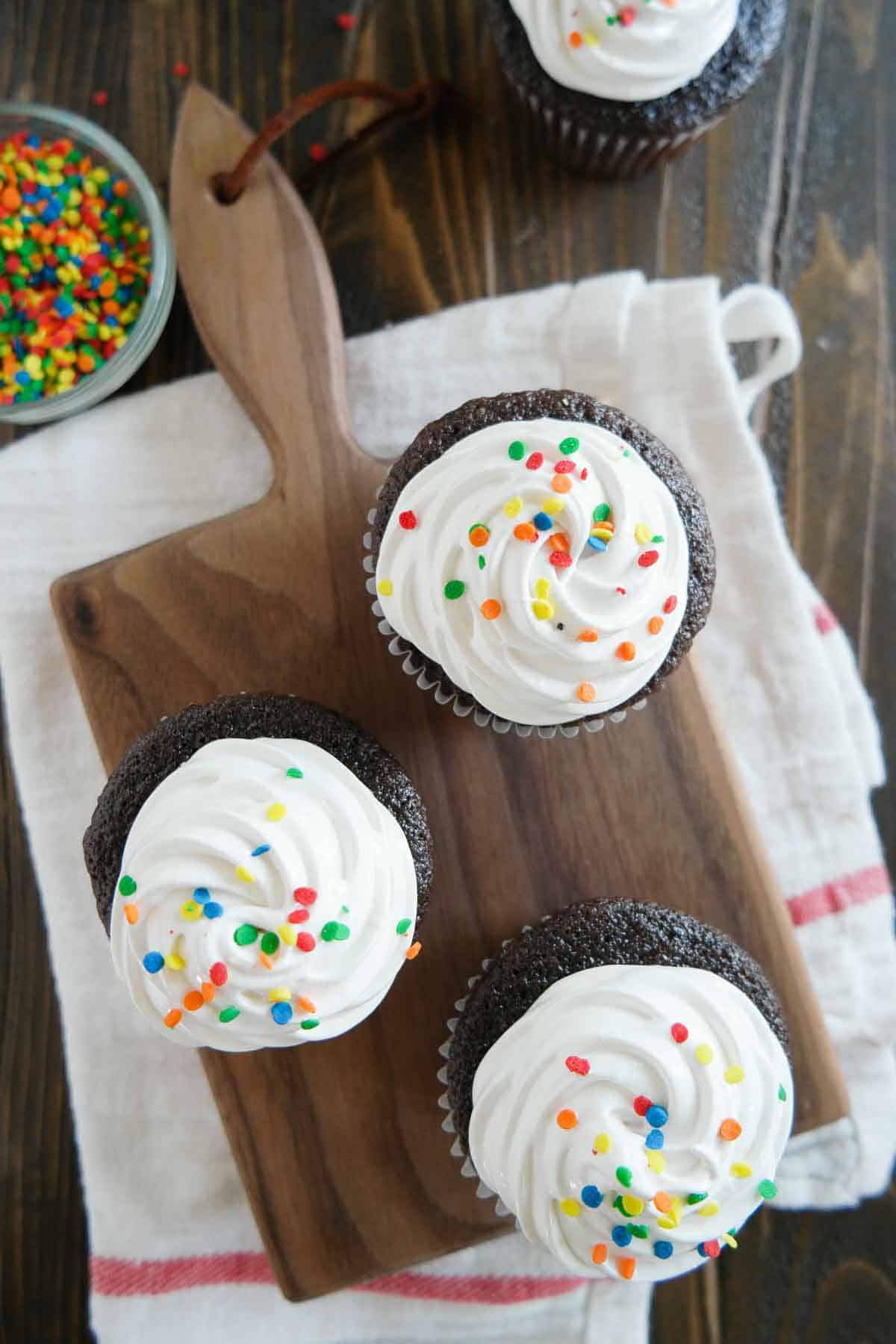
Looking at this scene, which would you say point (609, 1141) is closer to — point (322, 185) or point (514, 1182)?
point (514, 1182)

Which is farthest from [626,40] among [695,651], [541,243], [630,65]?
[695,651]

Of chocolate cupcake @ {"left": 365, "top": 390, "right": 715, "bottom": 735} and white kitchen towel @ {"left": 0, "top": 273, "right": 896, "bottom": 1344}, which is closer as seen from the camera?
chocolate cupcake @ {"left": 365, "top": 390, "right": 715, "bottom": 735}

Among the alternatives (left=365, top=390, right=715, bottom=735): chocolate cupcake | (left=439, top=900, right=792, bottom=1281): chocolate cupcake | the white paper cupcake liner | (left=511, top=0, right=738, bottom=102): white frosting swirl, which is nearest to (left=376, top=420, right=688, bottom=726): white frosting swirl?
(left=365, top=390, right=715, bottom=735): chocolate cupcake

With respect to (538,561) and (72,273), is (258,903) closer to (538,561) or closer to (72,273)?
(538,561)

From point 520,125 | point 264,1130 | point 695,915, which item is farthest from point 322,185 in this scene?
point 264,1130

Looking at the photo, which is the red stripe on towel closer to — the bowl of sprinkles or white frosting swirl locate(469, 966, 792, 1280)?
white frosting swirl locate(469, 966, 792, 1280)

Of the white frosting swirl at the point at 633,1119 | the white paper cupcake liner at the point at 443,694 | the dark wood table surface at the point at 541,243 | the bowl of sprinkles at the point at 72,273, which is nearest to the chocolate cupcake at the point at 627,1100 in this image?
the white frosting swirl at the point at 633,1119
